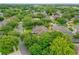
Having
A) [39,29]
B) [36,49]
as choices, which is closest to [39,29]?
[39,29]

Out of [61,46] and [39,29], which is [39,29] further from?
[61,46]

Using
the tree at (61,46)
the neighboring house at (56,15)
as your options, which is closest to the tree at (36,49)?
the tree at (61,46)

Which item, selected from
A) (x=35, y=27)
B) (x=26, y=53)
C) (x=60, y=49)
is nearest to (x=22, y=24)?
(x=35, y=27)

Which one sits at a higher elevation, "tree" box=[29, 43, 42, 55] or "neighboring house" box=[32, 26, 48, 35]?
"neighboring house" box=[32, 26, 48, 35]

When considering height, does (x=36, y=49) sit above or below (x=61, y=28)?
below

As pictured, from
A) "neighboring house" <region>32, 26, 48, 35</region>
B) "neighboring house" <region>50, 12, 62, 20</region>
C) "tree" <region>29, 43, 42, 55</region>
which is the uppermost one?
"neighboring house" <region>50, 12, 62, 20</region>

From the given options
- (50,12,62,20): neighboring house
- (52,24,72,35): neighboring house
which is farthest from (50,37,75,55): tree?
(50,12,62,20): neighboring house

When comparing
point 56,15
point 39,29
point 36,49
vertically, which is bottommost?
point 36,49

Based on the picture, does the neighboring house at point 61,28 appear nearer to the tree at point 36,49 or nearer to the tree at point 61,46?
the tree at point 61,46

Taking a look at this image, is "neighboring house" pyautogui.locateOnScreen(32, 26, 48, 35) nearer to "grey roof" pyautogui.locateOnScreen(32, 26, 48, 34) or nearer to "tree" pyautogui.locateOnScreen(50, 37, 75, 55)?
"grey roof" pyautogui.locateOnScreen(32, 26, 48, 34)
